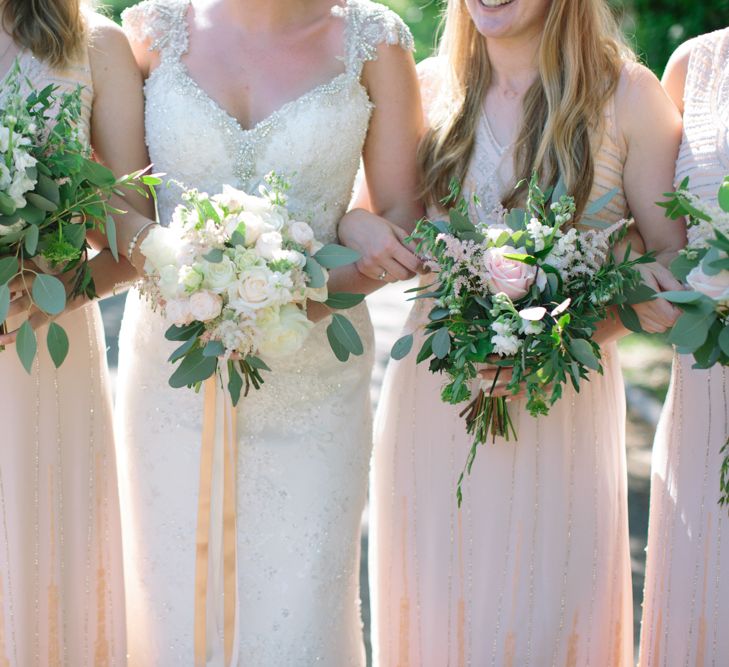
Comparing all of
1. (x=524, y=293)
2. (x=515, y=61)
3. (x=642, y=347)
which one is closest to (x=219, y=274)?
(x=524, y=293)

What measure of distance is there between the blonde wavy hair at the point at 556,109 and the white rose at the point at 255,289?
86 centimetres

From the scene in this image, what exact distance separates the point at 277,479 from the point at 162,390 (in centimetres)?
46

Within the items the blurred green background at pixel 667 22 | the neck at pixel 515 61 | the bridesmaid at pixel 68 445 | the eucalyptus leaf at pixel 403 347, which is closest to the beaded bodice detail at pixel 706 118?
the neck at pixel 515 61

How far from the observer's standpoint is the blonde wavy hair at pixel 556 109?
356 centimetres

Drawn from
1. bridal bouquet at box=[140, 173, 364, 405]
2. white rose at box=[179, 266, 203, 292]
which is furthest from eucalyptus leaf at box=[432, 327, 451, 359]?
white rose at box=[179, 266, 203, 292]

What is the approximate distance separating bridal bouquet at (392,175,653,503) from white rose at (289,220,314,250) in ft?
1.03

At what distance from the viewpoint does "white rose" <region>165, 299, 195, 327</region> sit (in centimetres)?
312

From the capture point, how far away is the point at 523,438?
3.71 meters

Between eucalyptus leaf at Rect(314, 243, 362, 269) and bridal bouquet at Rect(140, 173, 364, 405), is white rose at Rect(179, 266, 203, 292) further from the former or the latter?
eucalyptus leaf at Rect(314, 243, 362, 269)

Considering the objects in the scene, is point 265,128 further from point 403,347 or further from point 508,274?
point 508,274

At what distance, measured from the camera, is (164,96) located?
3670 millimetres

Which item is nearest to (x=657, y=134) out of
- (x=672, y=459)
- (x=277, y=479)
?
(x=672, y=459)

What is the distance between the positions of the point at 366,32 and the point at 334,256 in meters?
0.90

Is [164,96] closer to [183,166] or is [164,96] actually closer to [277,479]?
[183,166]
